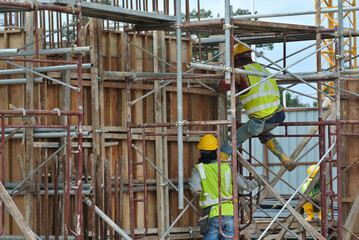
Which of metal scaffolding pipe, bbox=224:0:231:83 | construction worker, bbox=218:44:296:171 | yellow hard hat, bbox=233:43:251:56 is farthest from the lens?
yellow hard hat, bbox=233:43:251:56

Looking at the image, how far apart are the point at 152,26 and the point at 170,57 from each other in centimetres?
151

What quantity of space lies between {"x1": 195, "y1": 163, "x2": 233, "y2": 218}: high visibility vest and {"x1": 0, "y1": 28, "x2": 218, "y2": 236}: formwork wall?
1478mm

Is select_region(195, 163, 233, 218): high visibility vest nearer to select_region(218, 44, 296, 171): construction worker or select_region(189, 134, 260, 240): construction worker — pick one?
select_region(189, 134, 260, 240): construction worker

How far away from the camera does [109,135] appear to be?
43.8ft

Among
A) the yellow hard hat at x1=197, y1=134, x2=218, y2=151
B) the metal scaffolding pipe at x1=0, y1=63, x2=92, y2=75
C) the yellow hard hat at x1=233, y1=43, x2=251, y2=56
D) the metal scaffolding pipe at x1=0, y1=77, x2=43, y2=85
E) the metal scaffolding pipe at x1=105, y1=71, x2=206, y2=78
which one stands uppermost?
the yellow hard hat at x1=233, y1=43, x2=251, y2=56

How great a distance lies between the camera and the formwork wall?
1276cm

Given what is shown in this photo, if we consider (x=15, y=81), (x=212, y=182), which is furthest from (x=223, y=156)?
(x=15, y=81)

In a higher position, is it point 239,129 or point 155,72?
point 155,72

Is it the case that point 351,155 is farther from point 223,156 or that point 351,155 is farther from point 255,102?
point 223,156

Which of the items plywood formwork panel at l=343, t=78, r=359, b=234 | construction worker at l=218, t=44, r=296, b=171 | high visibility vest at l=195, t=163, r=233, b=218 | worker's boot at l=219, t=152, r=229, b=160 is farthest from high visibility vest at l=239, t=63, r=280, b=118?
plywood formwork panel at l=343, t=78, r=359, b=234

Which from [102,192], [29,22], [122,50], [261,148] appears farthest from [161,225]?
[261,148]

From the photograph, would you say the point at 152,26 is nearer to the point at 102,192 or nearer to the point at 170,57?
the point at 170,57

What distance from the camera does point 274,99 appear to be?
42.2 feet

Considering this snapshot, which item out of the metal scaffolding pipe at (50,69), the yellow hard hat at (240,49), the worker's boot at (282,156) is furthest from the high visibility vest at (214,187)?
the metal scaffolding pipe at (50,69)
